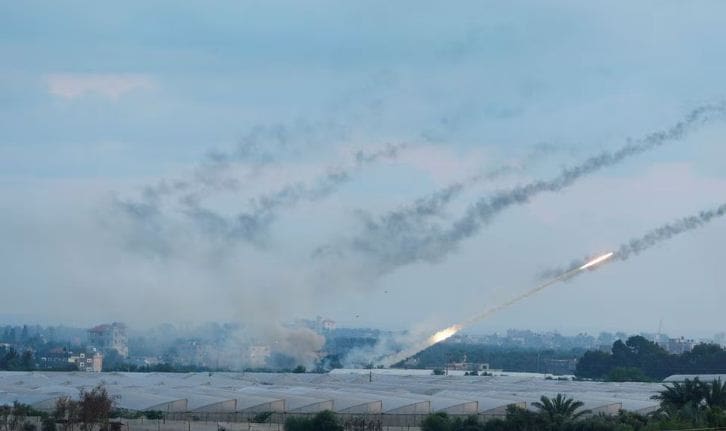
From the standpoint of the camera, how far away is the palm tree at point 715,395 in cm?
5019

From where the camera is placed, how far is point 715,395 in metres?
50.6

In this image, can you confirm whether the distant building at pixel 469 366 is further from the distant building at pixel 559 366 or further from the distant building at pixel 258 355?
the distant building at pixel 258 355

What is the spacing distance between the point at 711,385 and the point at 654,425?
888cm

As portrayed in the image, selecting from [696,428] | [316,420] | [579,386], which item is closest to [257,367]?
[579,386]

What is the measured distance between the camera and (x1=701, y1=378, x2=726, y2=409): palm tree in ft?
165

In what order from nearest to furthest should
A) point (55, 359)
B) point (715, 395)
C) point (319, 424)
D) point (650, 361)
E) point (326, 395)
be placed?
point (715, 395) < point (319, 424) < point (326, 395) < point (650, 361) < point (55, 359)

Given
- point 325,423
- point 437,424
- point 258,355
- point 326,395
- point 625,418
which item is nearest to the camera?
point 625,418

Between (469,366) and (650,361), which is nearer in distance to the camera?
(650,361)

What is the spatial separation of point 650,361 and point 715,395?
7959cm

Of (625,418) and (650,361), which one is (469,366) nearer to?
(650,361)

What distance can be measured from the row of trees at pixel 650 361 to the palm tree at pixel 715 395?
67.3 meters

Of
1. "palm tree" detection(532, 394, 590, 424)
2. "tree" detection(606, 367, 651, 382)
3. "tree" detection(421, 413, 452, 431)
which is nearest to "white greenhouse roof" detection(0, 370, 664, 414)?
"tree" detection(421, 413, 452, 431)

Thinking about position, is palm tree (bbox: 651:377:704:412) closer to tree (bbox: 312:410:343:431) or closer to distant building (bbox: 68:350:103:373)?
tree (bbox: 312:410:343:431)

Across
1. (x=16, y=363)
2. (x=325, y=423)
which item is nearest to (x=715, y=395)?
(x=325, y=423)
